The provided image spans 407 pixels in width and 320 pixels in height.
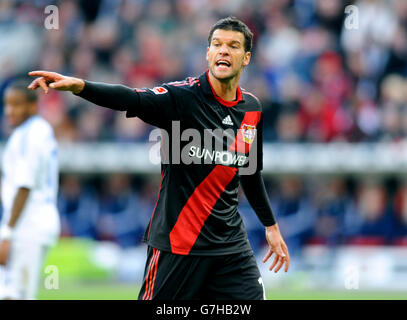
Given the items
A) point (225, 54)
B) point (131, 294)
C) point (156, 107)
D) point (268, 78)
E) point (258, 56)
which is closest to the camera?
point (156, 107)

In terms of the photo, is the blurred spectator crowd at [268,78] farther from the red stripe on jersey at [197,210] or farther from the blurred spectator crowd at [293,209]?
the red stripe on jersey at [197,210]

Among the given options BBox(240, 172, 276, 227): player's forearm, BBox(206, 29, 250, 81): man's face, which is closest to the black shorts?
BBox(240, 172, 276, 227): player's forearm

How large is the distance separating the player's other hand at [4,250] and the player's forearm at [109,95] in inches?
99.7

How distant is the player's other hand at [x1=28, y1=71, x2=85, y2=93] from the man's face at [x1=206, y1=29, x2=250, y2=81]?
3.77ft

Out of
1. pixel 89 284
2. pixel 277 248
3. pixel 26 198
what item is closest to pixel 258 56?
pixel 89 284

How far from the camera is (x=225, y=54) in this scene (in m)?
5.24

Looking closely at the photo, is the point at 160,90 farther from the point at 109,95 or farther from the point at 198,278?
the point at 198,278

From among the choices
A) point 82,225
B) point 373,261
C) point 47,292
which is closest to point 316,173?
point 373,261

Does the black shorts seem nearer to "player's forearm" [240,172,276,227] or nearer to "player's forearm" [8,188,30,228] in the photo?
"player's forearm" [240,172,276,227]

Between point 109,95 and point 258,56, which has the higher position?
point 258,56

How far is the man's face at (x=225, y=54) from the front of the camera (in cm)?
523

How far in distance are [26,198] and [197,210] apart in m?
2.25

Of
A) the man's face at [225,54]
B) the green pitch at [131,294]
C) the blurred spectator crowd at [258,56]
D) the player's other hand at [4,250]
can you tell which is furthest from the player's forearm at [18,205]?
the blurred spectator crowd at [258,56]
